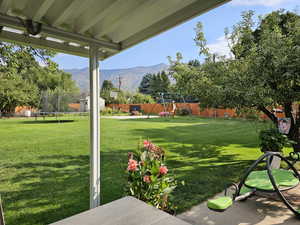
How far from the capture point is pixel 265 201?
2180 mm

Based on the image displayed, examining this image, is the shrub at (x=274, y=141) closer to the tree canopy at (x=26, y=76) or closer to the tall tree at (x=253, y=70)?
the tall tree at (x=253, y=70)

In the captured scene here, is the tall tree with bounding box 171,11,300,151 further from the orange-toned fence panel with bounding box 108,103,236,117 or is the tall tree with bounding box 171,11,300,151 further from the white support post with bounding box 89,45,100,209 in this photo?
the orange-toned fence panel with bounding box 108,103,236,117

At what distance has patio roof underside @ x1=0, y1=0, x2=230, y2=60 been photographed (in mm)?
1205

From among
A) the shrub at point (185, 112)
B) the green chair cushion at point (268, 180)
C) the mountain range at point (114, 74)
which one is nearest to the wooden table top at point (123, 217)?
the mountain range at point (114, 74)

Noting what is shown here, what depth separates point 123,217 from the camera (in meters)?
1.07

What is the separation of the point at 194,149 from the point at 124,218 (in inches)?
154

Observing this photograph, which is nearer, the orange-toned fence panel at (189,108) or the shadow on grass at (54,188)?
the shadow on grass at (54,188)

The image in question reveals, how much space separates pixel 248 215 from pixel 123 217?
1.43 metres

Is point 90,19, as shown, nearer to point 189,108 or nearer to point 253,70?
point 253,70

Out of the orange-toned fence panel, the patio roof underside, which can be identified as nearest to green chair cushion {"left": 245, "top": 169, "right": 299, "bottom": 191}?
the patio roof underside

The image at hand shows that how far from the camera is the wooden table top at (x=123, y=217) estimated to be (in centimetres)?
102

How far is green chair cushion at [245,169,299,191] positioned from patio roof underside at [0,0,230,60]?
1.70 m

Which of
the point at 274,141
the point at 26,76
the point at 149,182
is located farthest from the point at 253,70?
the point at 26,76

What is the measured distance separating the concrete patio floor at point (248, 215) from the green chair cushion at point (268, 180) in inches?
8.4
